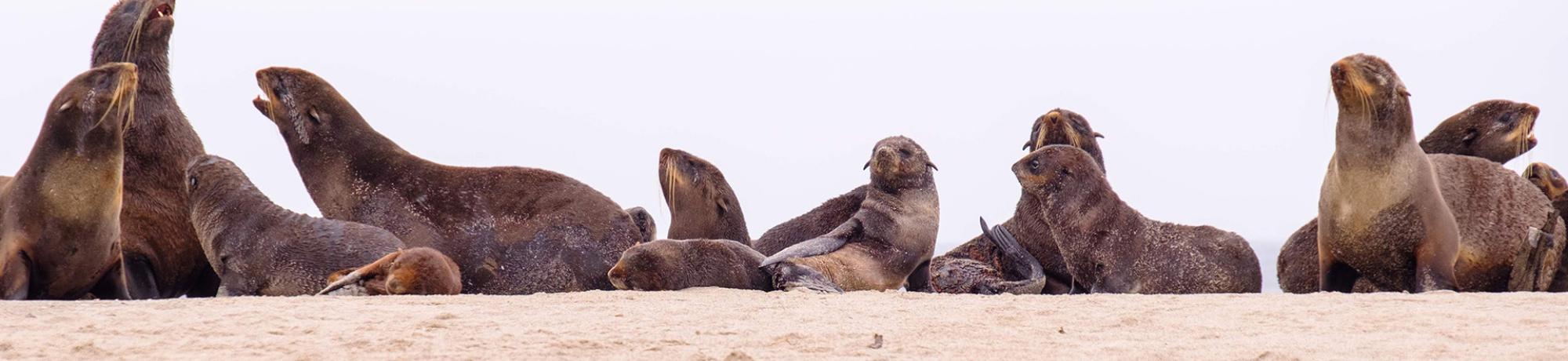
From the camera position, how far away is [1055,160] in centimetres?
923

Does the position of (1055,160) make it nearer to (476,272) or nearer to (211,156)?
(476,272)

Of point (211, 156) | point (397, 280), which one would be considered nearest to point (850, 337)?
point (397, 280)

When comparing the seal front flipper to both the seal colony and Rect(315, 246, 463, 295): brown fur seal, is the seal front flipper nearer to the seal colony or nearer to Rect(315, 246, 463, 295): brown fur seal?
the seal colony

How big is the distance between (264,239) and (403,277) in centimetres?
148

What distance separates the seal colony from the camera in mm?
7855

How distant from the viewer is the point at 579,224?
8.66 metres

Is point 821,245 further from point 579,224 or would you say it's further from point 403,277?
point 403,277

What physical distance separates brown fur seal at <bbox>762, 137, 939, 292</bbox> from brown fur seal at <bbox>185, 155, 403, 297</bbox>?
2142 mm

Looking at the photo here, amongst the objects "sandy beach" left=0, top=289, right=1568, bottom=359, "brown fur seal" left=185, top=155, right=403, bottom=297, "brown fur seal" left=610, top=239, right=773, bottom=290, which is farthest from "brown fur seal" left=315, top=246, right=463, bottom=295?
"brown fur seal" left=610, top=239, right=773, bottom=290

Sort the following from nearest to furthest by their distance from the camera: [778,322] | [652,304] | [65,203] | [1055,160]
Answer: [778,322]
[652,304]
[65,203]
[1055,160]

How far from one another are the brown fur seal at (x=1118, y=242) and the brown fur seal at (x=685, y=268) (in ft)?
5.54

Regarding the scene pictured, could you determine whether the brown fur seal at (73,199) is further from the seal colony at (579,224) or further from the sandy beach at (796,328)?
the sandy beach at (796,328)

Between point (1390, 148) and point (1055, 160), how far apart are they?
1.91 m

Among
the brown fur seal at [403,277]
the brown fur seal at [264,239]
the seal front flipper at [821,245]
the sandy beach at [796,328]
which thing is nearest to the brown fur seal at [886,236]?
the seal front flipper at [821,245]
